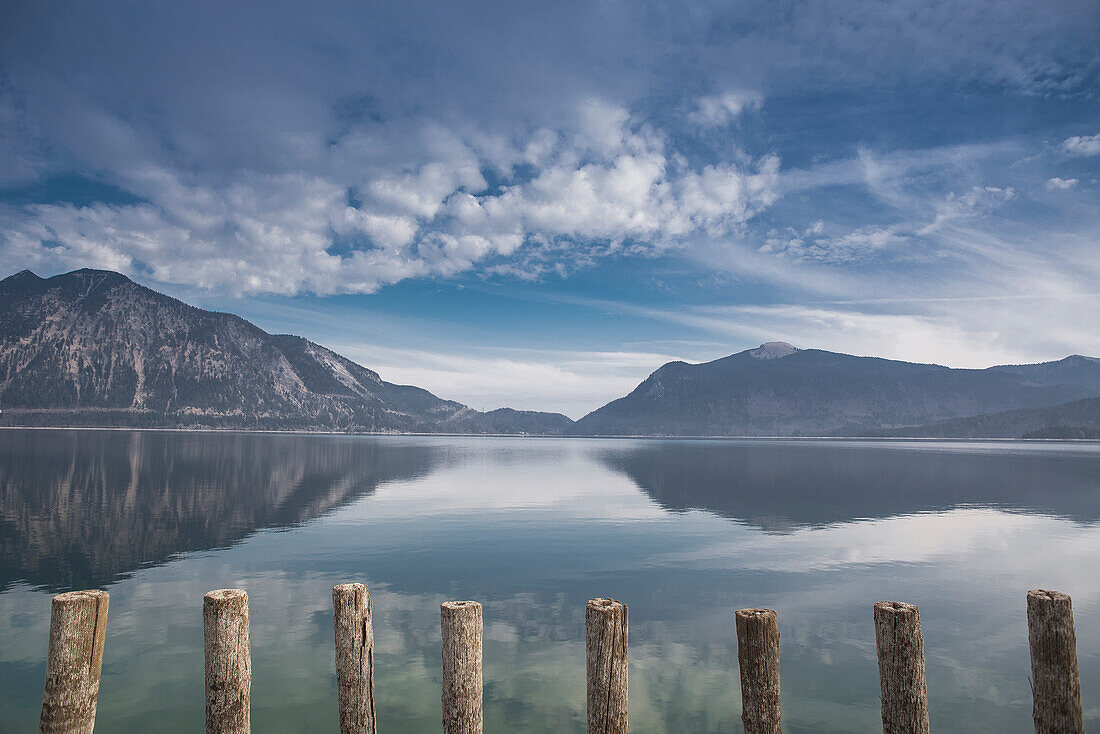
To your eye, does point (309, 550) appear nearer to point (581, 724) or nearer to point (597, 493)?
point (581, 724)

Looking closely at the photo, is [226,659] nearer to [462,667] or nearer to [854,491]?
[462,667]

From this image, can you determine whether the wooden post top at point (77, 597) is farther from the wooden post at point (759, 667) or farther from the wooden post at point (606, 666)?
the wooden post at point (759, 667)

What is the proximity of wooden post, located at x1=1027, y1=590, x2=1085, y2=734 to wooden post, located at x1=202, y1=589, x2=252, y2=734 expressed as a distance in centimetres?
1062

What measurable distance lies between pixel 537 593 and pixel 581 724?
31.8ft

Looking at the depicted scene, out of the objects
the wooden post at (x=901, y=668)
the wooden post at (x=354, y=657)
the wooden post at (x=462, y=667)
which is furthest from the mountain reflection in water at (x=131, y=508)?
the wooden post at (x=901, y=668)

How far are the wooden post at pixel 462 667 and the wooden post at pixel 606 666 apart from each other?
1510mm

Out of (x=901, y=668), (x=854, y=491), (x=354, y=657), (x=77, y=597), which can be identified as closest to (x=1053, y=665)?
(x=901, y=668)

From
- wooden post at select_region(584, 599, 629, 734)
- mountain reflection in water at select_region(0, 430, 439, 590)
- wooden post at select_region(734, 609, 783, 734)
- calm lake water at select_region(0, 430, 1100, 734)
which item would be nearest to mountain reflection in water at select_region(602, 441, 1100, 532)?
calm lake water at select_region(0, 430, 1100, 734)

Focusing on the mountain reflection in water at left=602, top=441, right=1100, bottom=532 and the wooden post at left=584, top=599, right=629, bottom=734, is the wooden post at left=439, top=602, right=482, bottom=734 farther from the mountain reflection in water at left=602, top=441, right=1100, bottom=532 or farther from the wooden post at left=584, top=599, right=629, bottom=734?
the mountain reflection in water at left=602, top=441, right=1100, bottom=532

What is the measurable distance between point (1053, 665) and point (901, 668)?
2.06m

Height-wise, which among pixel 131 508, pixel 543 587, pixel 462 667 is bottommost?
pixel 543 587

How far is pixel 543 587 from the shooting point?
23.2 meters

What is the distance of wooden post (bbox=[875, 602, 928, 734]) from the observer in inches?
313

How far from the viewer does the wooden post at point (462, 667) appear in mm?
8312
